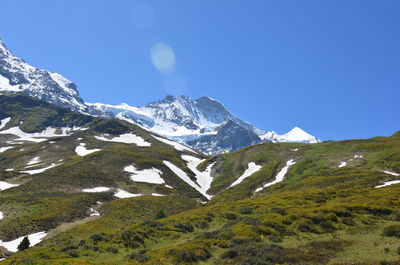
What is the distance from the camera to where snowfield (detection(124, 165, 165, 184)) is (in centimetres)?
10075

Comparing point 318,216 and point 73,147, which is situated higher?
point 73,147

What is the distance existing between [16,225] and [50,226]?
5.60m

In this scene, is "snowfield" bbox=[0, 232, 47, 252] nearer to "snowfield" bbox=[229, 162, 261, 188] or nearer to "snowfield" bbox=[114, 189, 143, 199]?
"snowfield" bbox=[114, 189, 143, 199]

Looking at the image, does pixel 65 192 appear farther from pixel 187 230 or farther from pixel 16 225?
pixel 187 230

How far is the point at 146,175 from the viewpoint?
4163 inches

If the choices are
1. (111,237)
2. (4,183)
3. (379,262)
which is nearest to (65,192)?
(4,183)

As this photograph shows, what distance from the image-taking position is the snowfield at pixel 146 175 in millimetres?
100750

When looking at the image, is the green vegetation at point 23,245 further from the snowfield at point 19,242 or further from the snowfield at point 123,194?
the snowfield at point 123,194

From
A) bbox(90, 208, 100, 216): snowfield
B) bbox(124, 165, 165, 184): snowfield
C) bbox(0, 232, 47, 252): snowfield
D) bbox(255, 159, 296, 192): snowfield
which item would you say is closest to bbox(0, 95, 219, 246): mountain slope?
bbox(124, 165, 165, 184): snowfield

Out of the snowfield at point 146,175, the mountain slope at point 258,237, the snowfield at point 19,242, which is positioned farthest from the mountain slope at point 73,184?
the mountain slope at point 258,237

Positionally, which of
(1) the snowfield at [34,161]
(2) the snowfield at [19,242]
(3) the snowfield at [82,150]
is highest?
(3) the snowfield at [82,150]

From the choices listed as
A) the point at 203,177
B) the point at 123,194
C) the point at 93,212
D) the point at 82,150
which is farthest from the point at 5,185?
the point at 82,150

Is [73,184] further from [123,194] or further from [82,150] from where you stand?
[82,150]

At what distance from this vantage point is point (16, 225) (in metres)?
51.9
